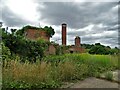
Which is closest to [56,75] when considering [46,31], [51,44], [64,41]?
[51,44]

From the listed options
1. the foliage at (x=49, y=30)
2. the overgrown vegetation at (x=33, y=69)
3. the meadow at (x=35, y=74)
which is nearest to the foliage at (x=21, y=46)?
the overgrown vegetation at (x=33, y=69)

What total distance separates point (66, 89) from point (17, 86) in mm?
1763

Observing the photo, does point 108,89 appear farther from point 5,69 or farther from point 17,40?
point 17,40

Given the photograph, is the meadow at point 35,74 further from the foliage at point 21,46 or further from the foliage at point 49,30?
the foliage at point 49,30


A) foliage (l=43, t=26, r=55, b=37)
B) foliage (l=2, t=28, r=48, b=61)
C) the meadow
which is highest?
foliage (l=43, t=26, r=55, b=37)

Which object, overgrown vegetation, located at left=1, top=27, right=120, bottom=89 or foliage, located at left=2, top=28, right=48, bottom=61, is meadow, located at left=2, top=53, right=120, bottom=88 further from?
foliage, located at left=2, top=28, right=48, bottom=61

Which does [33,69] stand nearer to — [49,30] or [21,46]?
[21,46]

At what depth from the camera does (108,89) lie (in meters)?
7.87

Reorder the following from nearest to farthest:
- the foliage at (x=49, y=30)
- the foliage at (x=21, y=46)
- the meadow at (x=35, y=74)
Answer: the meadow at (x=35, y=74)
the foliage at (x=21, y=46)
the foliage at (x=49, y=30)

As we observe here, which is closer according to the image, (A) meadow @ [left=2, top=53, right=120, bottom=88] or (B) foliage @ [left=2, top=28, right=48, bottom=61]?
(A) meadow @ [left=2, top=53, right=120, bottom=88]

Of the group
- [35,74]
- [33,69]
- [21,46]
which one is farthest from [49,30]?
[35,74]

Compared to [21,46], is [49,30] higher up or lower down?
higher up

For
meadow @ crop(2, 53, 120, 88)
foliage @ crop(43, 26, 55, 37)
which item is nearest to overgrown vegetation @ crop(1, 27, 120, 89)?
meadow @ crop(2, 53, 120, 88)

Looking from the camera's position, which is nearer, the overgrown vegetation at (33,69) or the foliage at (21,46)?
the overgrown vegetation at (33,69)
